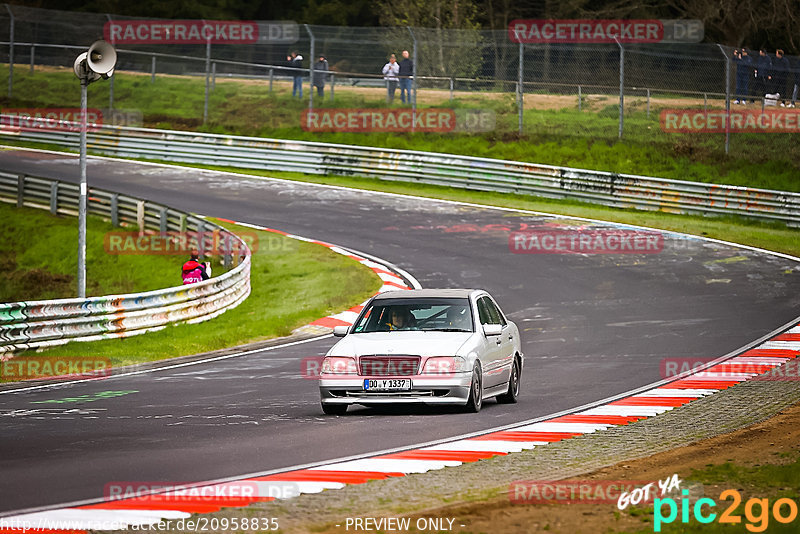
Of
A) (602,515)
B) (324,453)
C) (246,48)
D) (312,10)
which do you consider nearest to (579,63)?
(246,48)

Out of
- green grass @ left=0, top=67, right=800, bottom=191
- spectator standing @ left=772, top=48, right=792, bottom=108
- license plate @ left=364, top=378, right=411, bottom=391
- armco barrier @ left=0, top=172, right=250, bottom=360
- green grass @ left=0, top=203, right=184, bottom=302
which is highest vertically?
spectator standing @ left=772, top=48, right=792, bottom=108

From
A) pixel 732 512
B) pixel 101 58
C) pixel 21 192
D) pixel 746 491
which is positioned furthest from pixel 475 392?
pixel 21 192

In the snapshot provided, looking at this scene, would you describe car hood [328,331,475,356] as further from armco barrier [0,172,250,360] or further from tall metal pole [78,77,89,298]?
tall metal pole [78,77,89,298]

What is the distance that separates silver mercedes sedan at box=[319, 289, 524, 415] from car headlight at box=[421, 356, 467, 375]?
0.01 metres

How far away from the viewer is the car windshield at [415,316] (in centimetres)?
1331

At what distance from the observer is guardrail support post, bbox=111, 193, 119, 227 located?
31312mm

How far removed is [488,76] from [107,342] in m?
19.6

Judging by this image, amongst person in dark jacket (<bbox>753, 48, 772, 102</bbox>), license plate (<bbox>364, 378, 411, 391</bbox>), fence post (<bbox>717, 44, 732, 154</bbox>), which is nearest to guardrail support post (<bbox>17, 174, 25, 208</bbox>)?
fence post (<bbox>717, 44, 732, 154</bbox>)

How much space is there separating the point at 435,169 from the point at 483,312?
2306 cm

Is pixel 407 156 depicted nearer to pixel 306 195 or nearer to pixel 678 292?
pixel 306 195

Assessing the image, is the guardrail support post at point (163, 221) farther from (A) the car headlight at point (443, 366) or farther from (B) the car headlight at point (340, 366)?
(A) the car headlight at point (443, 366)

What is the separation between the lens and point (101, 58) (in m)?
18.7

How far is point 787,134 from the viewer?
110 feet

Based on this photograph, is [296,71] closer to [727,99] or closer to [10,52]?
[10,52]
